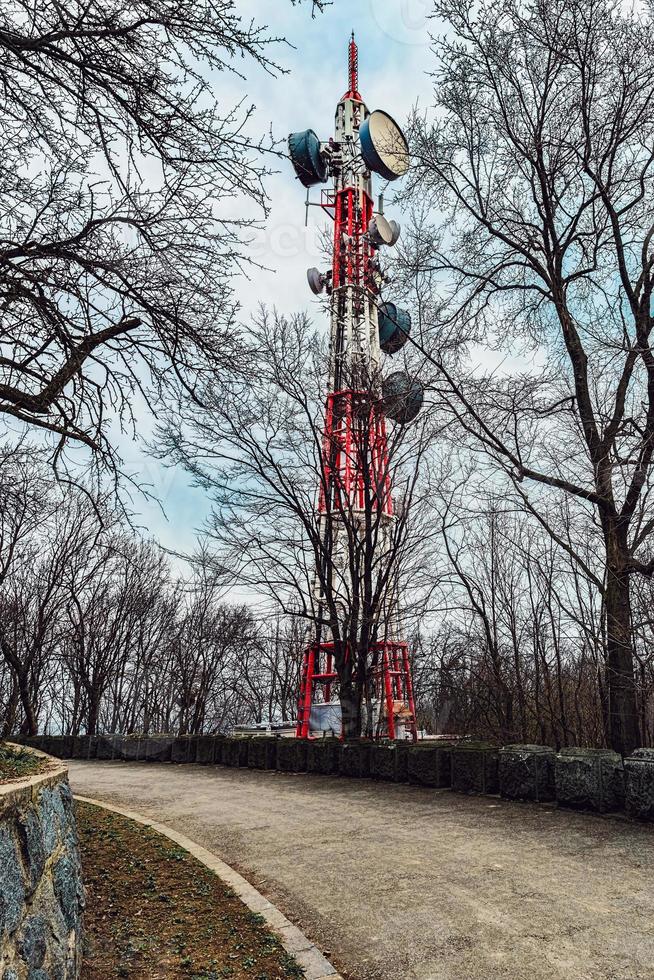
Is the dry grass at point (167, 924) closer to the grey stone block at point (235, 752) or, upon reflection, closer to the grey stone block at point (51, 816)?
the grey stone block at point (51, 816)

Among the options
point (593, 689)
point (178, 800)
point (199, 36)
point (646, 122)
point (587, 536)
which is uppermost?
point (646, 122)

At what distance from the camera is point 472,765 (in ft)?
27.9

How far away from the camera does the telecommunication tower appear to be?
11750mm

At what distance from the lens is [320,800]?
28.7ft

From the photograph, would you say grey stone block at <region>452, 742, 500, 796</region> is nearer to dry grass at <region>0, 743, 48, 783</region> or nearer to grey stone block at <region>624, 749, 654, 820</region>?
grey stone block at <region>624, 749, 654, 820</region>

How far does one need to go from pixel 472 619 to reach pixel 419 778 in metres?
6.12

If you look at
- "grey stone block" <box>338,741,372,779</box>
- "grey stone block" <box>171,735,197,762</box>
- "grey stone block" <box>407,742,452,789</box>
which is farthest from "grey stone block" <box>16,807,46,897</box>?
"grey stone block" <box>171,735,197,762</box>

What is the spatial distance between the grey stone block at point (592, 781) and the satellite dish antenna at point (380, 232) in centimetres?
1380

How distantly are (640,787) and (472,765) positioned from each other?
233 centimetres

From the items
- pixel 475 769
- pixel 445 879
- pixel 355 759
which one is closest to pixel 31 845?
pixel 445 879

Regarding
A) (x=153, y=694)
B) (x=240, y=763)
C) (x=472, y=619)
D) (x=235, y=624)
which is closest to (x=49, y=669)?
(x=153, y=694)

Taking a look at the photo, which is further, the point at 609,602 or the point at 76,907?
the point at 609,602

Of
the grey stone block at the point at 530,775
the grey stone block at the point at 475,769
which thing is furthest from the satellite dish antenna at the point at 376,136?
the grey stone block at the point at 530,775

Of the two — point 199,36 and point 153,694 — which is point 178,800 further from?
point 153,694
